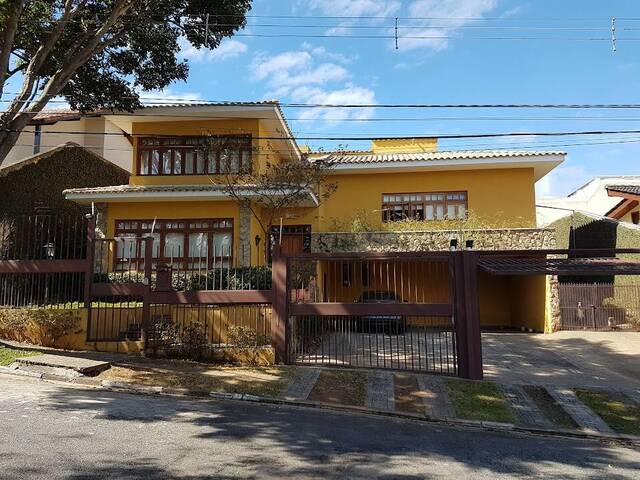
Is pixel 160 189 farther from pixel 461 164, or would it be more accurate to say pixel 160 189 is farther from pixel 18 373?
pixel 461 164

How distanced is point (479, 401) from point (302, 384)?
309cm

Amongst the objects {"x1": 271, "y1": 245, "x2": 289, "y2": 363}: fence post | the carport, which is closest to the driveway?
the carport

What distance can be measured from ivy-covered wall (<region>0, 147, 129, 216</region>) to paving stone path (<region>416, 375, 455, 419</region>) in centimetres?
1600

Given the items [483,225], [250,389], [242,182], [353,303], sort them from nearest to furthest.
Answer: [250,389]
[353,303]
[242,182]
[483,225]

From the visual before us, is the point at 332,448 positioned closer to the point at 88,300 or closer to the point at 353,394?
the point at 353,394

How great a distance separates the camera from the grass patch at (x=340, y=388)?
7.96 metres

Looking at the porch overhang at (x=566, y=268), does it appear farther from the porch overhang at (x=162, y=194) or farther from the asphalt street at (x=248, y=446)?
the porch overhang at (x=162, y=194)

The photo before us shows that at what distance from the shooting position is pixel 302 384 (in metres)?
8.73

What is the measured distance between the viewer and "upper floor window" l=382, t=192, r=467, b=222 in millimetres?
19656

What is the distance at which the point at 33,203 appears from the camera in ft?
A: 61.4

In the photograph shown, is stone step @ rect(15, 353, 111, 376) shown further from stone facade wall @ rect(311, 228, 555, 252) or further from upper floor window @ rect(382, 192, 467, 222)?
upper floor window @ rect(382, 192, 467, 222)

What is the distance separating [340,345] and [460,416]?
13.8ft

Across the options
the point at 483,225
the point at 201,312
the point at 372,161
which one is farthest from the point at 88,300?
the point at 483,225

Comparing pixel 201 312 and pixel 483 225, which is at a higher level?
pixel 483 225
